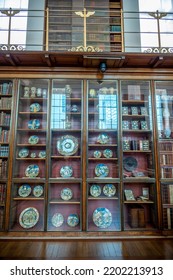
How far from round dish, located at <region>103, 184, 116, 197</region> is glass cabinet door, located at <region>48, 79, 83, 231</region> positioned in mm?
428

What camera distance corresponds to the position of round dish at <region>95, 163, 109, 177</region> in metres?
2.92

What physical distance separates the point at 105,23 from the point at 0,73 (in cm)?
254

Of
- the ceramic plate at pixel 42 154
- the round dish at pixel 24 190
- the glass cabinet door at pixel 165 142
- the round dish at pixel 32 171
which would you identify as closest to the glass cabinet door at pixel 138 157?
the glass cabinet door at pixel 165 142

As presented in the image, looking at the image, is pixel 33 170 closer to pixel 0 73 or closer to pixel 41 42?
pixel 0 73

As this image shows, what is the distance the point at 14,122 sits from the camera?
9.29 feet

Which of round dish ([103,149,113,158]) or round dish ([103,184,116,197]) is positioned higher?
round dish ([103,149,113,158])

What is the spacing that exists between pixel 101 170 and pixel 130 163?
501 millimetres

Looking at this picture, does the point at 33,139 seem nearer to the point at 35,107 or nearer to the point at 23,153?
the point at 23,153

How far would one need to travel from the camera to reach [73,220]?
A: 277 centimetres

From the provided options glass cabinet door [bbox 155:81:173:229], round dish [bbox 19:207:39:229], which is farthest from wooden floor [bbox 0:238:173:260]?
glass cabinet door [bbox 155:81:173:229]

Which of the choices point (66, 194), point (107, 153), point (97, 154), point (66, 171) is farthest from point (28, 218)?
point (107, 153)

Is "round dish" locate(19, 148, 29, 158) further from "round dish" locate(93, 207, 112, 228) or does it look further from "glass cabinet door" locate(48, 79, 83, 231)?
"round dish" locate(93, 207, 112, 228)

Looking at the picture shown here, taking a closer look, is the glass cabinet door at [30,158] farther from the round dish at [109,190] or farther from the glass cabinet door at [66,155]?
the round dish at [109,190]
